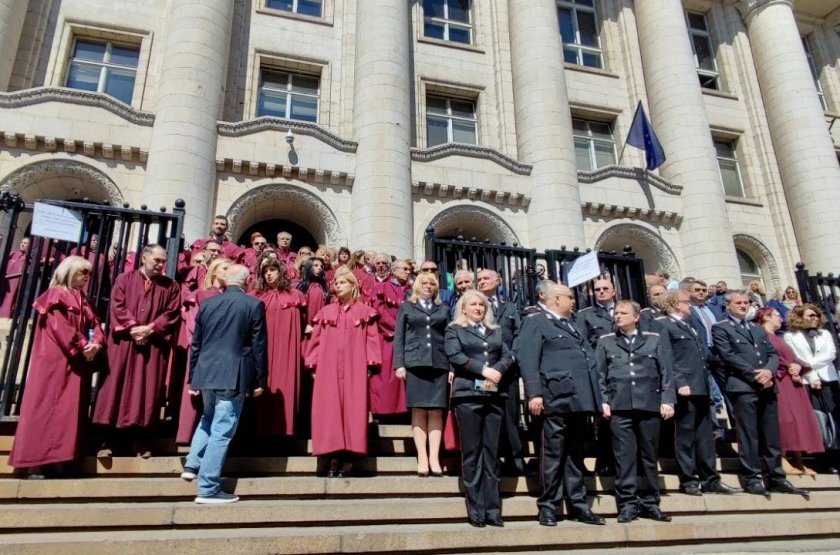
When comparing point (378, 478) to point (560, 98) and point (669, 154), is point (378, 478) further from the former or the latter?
point (669, 154)

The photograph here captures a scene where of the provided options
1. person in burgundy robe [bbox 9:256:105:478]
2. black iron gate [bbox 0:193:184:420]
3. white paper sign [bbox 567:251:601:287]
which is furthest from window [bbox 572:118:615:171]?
person in burgundy robe [bbox 9:256:105:478]

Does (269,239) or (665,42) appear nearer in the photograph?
(269,239)

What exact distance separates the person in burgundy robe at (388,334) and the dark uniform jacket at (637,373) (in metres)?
2.26

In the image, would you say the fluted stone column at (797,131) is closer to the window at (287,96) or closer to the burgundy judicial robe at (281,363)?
the window at (287,96)

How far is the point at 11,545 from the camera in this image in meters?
3.51

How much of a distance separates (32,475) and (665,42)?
20066 millimetres

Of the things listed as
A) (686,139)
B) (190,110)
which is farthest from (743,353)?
(686,139)

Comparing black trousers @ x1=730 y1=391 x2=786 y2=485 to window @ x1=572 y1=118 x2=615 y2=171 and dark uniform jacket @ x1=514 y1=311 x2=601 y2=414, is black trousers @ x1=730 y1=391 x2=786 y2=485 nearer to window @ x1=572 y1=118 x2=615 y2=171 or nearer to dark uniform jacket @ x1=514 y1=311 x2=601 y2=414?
dark uniform jacket @ x1=514 y1=311 x2=601 y2=414

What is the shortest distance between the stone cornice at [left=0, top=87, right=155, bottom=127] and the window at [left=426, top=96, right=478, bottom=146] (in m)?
7.55

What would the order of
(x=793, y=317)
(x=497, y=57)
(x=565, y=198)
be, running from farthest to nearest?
1. (x=497, y=57)
2. (x=565, y=198)
3. (x=793, y=317)

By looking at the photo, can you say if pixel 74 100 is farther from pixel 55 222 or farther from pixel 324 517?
pixel 324 517

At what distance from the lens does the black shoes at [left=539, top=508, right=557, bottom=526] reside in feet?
15.0

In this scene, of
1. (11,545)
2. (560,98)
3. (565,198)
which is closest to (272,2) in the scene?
(560,98)

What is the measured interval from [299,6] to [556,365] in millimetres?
15390
